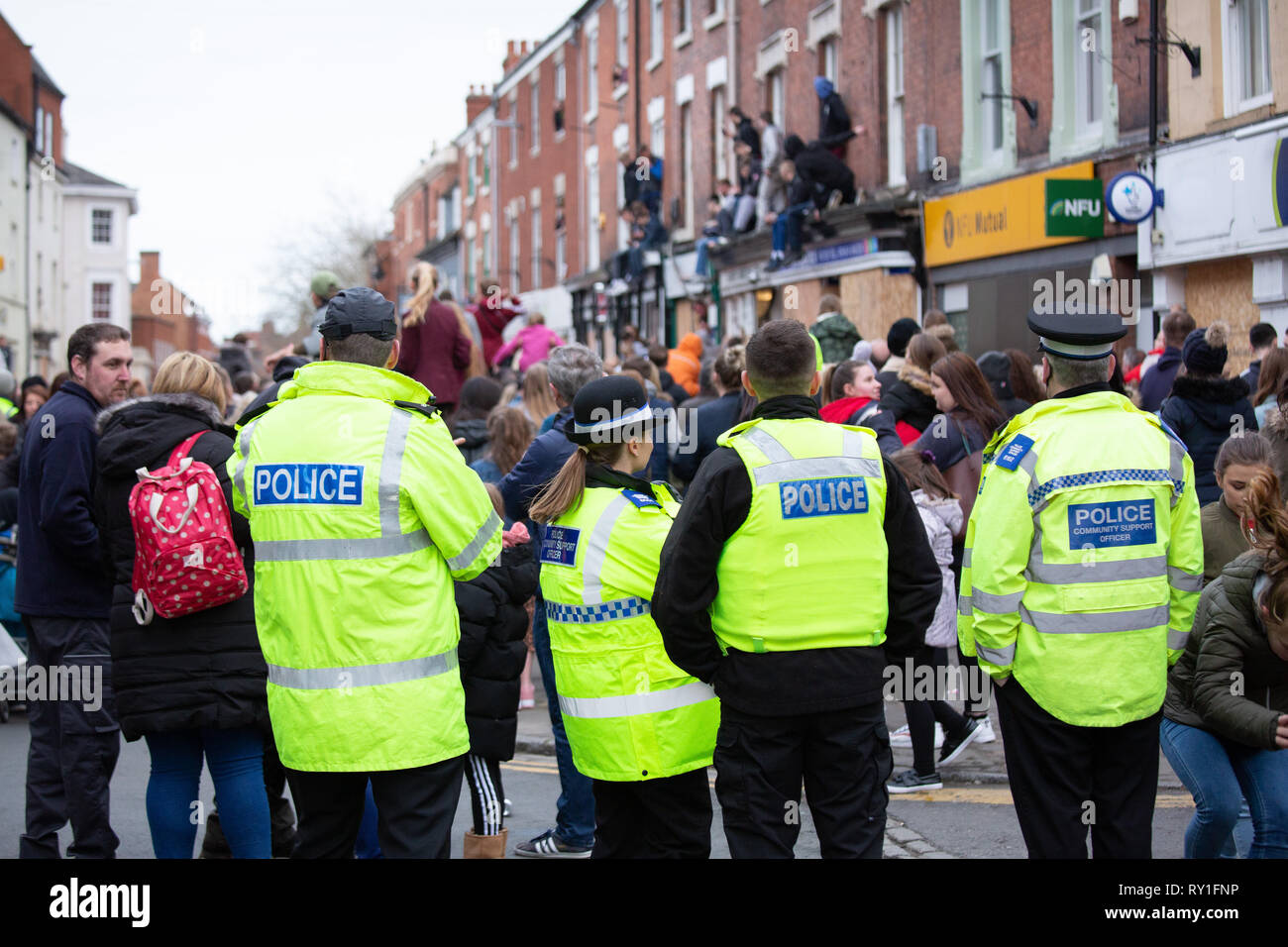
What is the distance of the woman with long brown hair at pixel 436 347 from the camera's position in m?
9.58

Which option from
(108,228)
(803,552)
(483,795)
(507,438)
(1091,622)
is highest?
(108,228)

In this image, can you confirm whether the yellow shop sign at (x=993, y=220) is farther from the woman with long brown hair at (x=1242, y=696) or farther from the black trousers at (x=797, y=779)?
the black trousers at (x=797, y=779)

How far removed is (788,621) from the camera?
13.6 feet

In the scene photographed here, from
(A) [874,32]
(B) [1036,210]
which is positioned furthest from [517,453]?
(A) [874,32]

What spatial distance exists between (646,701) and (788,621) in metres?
0.53

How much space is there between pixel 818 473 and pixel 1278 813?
2.00 m

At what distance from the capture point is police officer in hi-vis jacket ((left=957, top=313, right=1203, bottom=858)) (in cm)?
427

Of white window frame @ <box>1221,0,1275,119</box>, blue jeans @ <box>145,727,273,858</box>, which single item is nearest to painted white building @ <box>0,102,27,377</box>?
white window frame @ <box>1221,0,1275,119</box>

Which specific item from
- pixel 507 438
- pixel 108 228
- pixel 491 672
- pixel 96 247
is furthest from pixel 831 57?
pixel 108 228

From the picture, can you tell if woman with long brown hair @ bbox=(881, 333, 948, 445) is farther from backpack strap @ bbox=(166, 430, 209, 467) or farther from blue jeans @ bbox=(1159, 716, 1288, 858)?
backpack strap @ bbox=(166, 430, 209, 467)

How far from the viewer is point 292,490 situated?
3.92m

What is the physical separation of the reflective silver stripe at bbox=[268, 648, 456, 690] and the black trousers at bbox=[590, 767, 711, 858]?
815 mm

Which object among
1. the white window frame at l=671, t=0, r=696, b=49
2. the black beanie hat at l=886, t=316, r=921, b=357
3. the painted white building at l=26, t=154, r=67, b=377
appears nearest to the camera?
the black beanie hat at l=886, t=316, r=921, b=357

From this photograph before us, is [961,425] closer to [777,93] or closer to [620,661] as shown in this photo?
[620,661]
